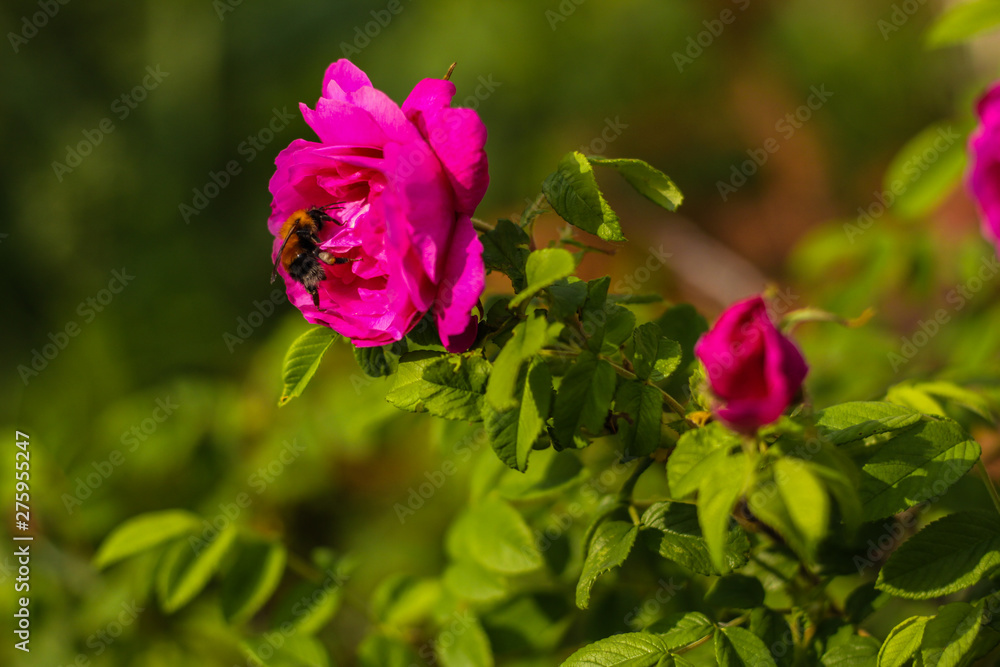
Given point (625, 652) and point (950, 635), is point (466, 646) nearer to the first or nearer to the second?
point (625, 652)

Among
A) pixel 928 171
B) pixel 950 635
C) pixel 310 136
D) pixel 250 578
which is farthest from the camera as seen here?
pixel 310 136

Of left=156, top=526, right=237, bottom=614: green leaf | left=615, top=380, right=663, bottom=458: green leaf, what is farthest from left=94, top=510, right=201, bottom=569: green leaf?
left=615, top=380, right=663, bottom=458: green leaf

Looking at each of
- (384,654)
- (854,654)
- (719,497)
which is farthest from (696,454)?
(384,654)

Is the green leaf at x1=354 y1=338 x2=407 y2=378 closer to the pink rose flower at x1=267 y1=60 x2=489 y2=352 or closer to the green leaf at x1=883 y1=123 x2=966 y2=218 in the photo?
the pink rose flower at x1=267 y1=60 x2=489 y2=352

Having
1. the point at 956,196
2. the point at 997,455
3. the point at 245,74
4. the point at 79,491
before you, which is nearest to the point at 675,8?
the point at 956,196

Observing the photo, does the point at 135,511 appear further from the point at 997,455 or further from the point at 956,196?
the point at 956,196

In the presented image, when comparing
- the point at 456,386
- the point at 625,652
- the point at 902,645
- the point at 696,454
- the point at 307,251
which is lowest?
the point at 902,645
